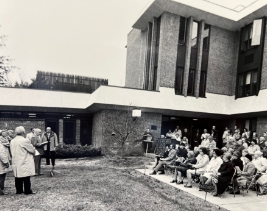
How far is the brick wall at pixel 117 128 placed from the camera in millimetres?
16188

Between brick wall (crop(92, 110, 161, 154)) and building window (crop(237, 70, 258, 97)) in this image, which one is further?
building window (crop(237, 70, 258, 97))

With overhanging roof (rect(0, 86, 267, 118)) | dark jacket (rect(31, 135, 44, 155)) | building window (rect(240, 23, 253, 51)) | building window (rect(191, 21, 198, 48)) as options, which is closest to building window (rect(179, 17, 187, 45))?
building window (rect(191, 21, 198, 48))

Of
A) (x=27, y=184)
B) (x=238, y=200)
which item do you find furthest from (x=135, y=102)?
(x=27, y=184)

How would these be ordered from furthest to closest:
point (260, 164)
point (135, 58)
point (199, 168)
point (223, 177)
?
point (135, 58) → point (199, 168) → point (260, 164) → point (223, 177)

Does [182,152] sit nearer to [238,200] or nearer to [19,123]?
[238,200]

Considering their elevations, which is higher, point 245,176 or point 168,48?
point 168,48

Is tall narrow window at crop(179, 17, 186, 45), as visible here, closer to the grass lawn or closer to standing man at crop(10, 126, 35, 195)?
the grass lawn

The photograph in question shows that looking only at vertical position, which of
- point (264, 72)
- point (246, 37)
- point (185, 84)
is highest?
point (246, 37)

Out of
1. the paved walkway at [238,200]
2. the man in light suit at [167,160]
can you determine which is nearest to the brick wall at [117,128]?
the man in light suit at [167,160]

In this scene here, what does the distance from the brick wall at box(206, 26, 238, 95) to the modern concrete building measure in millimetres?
76

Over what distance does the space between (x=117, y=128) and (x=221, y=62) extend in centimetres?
1015

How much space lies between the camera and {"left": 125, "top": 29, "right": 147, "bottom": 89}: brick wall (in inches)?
832

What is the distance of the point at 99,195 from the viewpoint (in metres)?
6.56

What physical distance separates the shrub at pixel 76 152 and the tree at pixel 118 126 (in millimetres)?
1224
